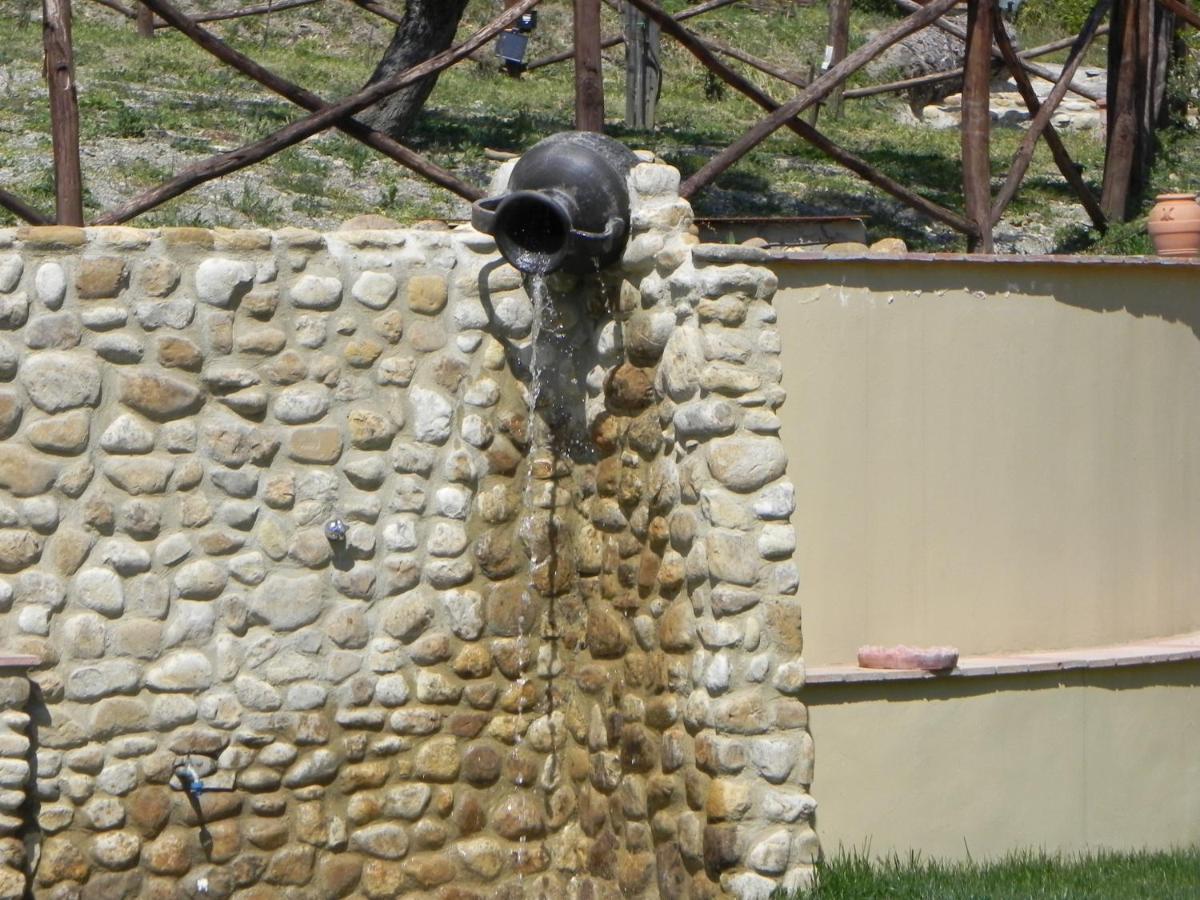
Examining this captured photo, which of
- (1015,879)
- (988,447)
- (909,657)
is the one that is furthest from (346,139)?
(1015,879)

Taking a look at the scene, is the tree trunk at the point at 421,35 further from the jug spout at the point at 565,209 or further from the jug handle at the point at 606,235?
the jug handle at the point at 606,235

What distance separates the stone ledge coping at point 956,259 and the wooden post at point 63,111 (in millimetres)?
2443

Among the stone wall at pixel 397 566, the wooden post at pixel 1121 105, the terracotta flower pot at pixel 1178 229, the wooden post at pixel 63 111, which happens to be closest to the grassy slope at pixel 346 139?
the wooden post at pixel 1121 105

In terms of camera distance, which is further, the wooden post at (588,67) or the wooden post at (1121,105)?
the wooden post at (1121,105)

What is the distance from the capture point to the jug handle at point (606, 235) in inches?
218

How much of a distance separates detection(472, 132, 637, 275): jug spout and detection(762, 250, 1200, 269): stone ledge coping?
0.55m

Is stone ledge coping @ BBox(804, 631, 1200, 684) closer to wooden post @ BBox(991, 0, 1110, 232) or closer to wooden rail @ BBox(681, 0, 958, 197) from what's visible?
wooden rail @ BBox(681, 0, 958, 197)

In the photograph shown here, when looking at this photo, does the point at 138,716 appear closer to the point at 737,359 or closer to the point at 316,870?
the point at 316,870

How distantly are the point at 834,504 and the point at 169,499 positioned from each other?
2284mm

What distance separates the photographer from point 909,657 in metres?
5.72

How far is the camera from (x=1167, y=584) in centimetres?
661

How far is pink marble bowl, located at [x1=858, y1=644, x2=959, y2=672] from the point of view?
568 cm

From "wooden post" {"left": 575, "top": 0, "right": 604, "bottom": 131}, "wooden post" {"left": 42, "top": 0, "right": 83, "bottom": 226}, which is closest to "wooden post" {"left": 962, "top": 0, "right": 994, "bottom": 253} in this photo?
"wooden post" {"left": 575, "top": 0, "right": 604, "bottom": 131}

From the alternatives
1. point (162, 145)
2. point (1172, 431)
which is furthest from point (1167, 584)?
point (162, 145)
